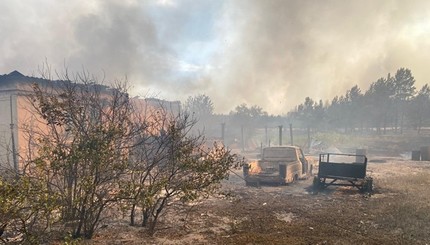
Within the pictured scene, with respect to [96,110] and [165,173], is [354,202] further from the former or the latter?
[96,110]

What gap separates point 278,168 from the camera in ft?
44.3

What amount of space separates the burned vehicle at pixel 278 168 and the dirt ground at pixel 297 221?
4.64ft

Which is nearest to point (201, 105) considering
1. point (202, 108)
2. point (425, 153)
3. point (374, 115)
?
point (202, 108)

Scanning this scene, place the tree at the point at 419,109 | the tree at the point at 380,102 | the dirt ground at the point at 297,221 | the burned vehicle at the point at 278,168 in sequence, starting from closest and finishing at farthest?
the dirt ground at the point at 297,221
the burned vehicle at the point at 278,168
the tree at the point at 419,109
the tree at the point at 380,102

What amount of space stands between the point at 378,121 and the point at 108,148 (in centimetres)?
5560

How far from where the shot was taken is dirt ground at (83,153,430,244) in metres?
6.12

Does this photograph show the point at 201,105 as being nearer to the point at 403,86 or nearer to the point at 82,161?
the point at 403,86

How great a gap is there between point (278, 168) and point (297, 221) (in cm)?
606

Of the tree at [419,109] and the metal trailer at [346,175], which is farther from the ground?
the tree at [419,109]

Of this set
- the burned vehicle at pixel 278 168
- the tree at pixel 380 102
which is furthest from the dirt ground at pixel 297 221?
the tree at pixel 380 102

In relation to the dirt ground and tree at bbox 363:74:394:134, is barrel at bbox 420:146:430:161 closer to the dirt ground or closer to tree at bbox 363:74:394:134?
the dirt ground

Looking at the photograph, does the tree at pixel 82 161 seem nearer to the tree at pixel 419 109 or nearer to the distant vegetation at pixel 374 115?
the distant vegetation at pixel 374 115

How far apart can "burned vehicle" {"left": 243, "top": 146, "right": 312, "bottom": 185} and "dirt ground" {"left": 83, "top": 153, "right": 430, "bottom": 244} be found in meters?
1.42

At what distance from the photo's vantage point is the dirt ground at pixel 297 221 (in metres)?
6.12
